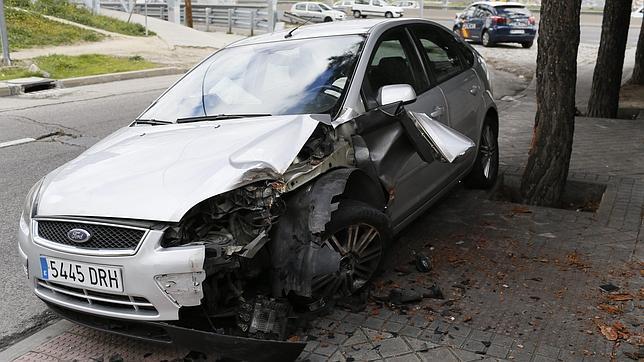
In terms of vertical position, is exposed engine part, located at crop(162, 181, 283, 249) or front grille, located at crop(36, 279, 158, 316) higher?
exposed engine part, located at crop(162, 181, 283, 249)

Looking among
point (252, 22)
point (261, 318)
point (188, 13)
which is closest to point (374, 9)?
point (252, 22)

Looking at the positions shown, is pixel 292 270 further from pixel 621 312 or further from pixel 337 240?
pixel 621 312

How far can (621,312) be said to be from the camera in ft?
12.4

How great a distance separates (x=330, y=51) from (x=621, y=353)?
2.71 m

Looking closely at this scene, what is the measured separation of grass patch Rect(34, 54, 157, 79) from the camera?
1523 cm

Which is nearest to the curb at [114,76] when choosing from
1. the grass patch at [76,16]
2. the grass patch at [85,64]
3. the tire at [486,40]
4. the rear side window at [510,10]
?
the grass patch at [85,64]

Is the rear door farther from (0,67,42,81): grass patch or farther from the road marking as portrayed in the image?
(0,67,42,81): grass patch

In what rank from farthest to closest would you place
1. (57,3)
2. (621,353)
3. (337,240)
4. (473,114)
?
(57,3) < (473,114) < (337,240) < (621,353)

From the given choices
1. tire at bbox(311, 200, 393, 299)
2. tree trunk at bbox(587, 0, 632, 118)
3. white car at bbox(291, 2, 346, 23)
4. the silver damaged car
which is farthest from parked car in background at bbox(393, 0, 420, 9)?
tire at bbox(311, 200, 393, 299)

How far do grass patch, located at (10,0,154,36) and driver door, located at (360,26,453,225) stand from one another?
20102 millimetres

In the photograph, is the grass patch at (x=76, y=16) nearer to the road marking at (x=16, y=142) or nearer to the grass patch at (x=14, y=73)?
the grass patch at (x=14, y=73)

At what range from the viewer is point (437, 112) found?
4863mm

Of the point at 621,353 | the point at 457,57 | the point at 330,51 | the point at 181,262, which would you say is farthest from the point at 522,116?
the point at 181,262

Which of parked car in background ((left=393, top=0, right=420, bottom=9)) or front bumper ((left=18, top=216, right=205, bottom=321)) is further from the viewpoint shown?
parked car in background ((left=393, top=0, right=420, bottom=9))
